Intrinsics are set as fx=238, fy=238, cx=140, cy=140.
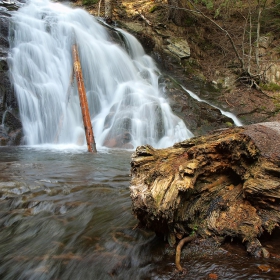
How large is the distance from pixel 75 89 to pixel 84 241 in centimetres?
869

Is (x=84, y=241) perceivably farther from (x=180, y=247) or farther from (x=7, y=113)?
(x=7, y=113)

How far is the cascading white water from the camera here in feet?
28.7

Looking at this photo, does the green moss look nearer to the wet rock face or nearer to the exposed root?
the wet rock face

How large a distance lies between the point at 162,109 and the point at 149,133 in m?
1.43

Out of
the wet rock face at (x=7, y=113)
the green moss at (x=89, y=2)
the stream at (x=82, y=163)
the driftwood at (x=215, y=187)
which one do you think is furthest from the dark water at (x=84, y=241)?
the green moss at (x=89, y=2)

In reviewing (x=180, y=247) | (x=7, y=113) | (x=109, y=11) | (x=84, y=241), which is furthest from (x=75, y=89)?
(x=180, y=247)

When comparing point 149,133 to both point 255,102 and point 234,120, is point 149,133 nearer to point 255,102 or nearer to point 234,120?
point 234,120

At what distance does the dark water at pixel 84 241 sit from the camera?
5.65 ft

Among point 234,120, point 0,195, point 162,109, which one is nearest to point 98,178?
point 0,195

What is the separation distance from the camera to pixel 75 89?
1005 centimetres

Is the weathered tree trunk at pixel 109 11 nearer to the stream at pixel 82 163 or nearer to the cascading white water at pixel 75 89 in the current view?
the stream at pixel 82 163

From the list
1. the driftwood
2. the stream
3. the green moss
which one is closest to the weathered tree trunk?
the stream

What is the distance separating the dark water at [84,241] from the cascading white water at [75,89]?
485cm

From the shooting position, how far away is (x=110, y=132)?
347 inches
